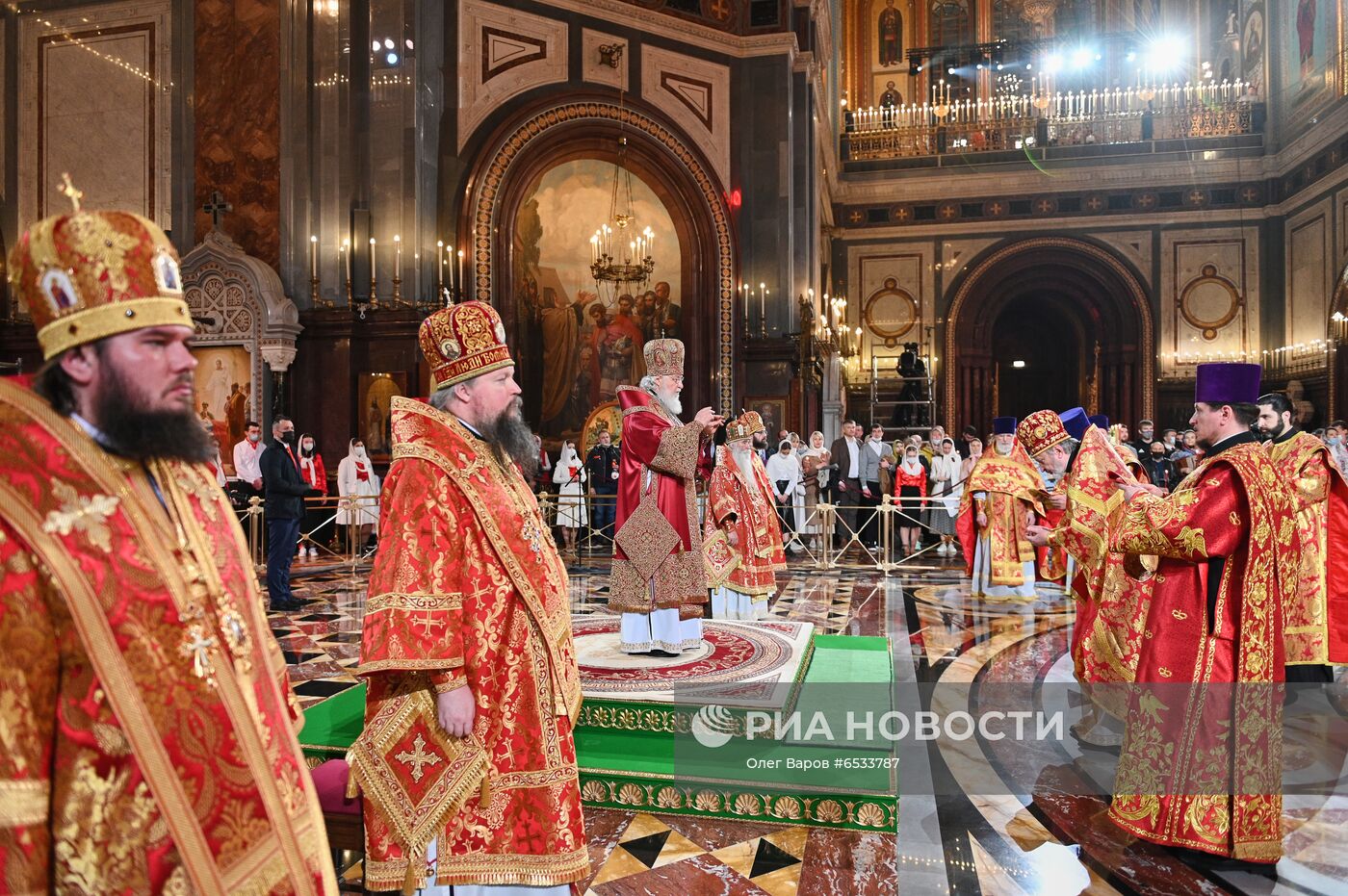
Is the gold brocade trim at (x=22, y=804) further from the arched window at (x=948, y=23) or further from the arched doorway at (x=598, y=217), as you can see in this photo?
the arched window at (x=948, y=23)

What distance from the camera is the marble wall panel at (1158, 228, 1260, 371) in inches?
811

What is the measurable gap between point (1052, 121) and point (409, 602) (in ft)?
79.8

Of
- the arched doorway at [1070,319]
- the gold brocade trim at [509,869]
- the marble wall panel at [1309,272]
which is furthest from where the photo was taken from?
the arched doorway at [1070,319]

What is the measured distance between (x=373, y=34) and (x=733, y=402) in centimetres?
791

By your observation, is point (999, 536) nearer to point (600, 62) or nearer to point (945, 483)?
point (945, 483)

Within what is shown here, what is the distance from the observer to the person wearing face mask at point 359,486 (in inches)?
455

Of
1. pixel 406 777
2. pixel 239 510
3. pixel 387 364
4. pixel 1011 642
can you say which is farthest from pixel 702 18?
pixel 406 777

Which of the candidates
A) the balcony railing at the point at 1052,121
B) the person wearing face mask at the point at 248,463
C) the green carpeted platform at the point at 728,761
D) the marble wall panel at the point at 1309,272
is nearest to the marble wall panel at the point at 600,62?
the person wearing face mask at the point at 248,463

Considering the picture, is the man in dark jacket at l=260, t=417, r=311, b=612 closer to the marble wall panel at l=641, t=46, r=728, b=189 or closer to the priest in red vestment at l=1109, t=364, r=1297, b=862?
the priest in red vestment at l=1109, t=364, r=1297, b=862

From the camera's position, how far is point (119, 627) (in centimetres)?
134

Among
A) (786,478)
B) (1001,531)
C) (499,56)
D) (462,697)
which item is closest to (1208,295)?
(786,478)

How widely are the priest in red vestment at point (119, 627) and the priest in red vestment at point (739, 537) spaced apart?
19.8ft

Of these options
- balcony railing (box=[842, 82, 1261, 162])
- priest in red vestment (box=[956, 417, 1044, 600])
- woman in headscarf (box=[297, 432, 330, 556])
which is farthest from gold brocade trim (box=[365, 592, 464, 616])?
balcony railing (box=[842, 82, 1261, 162])

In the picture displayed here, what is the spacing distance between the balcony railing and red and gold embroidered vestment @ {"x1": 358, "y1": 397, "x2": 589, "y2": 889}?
2235 centimetres
